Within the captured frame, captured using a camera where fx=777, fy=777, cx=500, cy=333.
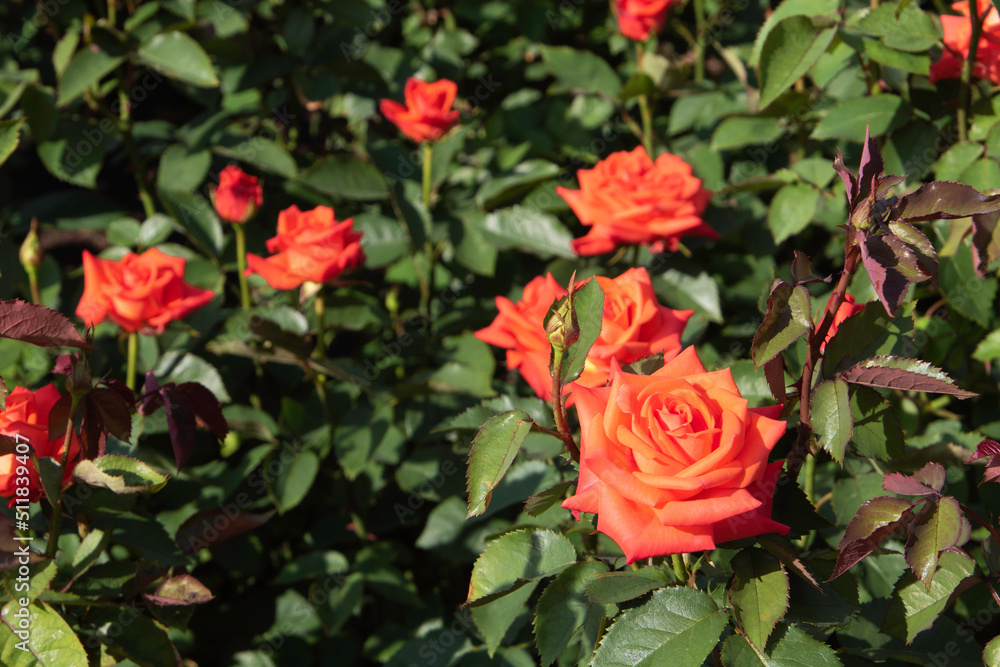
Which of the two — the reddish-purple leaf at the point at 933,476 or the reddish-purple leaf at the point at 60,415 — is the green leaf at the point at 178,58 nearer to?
the reddish-purple leaf at the point at 60,415

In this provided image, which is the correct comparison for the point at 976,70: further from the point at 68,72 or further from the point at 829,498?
the point at 68,72

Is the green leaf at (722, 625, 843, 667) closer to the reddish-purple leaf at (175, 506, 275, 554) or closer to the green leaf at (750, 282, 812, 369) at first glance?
the green leaf at (750, 282, 812, 369)

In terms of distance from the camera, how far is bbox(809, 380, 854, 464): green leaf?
2.71ft

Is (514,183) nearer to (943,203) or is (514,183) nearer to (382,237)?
(382,237)

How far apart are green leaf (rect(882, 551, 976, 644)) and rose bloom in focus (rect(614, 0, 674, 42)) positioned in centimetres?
158

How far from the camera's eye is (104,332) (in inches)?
77.5

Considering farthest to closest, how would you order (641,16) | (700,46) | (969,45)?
(700,46), (641,16), (969,45)

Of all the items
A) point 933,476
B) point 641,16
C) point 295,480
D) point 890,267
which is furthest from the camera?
point 641,16

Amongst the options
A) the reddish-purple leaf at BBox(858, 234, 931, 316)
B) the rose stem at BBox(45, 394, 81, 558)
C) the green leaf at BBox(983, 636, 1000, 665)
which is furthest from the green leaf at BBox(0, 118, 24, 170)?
the green leaf at BBox(983, 636, 1000, 665)

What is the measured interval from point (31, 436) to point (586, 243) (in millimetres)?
1051

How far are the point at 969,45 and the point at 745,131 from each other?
21.9 inches

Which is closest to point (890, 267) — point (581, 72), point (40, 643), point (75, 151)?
point (40, 643)

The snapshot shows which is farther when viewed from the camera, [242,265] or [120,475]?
[242,265]

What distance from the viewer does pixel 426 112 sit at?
6.02ft
